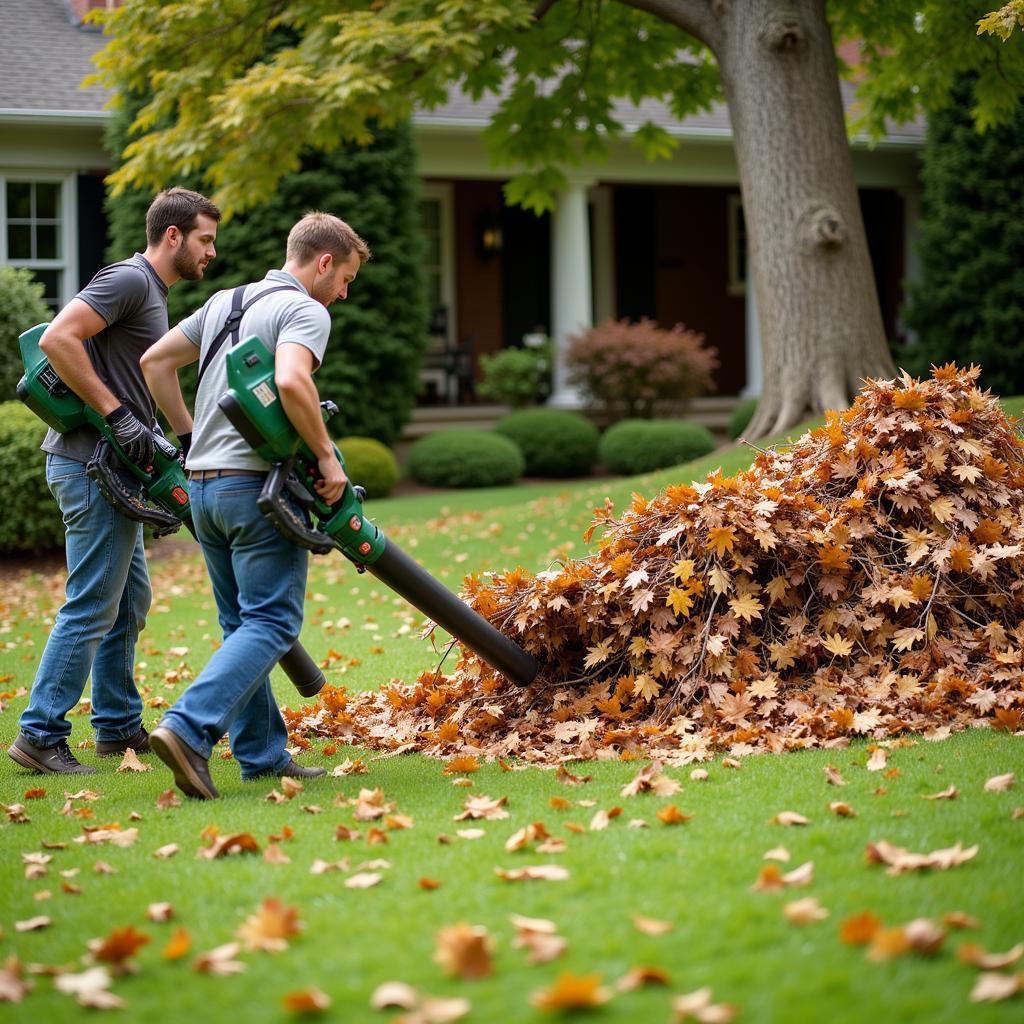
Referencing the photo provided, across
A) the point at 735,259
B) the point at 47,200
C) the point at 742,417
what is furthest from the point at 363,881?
the point at 735,259

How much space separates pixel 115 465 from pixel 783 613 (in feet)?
9.18

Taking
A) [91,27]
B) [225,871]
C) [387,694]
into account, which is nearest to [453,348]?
[91,27]

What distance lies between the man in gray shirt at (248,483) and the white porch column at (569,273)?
52.1ft

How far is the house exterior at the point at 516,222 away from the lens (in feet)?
61.7

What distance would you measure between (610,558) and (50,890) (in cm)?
277

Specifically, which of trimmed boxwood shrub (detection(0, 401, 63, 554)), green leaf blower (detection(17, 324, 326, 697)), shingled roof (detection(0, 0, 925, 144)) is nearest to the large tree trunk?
shingled roof (detection(0, 0, 925, 144))

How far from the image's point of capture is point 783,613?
5.53 m

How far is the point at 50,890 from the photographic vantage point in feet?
12.2

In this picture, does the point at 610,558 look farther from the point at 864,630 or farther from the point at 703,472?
the point at 703,472

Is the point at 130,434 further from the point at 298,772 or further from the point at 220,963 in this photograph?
the point at 220,963

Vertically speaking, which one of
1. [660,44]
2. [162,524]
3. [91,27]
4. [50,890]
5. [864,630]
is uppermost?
[91,27]

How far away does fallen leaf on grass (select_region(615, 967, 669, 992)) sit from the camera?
2795mm

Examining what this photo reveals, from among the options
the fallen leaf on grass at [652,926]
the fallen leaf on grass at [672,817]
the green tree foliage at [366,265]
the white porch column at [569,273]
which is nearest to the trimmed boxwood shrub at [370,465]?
the green tree foliage at [366,265]

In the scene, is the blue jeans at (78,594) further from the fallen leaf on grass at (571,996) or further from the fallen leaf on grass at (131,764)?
the fallen leaf on grass at (571,996)
